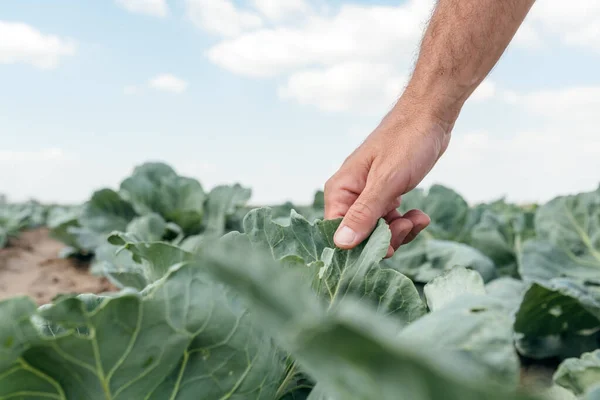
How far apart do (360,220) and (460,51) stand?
88 centimetres

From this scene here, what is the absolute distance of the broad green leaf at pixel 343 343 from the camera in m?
0.48

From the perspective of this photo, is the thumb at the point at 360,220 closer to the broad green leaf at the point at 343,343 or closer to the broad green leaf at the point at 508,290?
the broad green leaf at the point at 343,343

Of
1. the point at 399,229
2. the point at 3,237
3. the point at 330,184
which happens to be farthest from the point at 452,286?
the point at 3,237

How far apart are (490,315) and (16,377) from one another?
65 cm

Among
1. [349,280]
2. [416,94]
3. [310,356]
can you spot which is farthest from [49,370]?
[416,94]

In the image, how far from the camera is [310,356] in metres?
0.56

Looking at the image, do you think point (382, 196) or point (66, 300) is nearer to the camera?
point (66, 300)

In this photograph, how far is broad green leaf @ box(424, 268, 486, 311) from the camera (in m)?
1.04

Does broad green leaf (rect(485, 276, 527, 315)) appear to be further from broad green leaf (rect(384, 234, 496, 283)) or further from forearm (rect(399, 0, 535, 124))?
forearm (rect(399, 0, 535, 124))

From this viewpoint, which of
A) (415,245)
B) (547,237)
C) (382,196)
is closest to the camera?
(382,196)

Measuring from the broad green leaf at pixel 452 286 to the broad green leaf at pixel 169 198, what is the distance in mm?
3861

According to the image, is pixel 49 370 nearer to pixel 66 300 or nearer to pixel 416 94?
pixel 66 300

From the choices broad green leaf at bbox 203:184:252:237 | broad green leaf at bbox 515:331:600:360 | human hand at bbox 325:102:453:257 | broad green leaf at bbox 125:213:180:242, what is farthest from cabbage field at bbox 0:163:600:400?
broad green leaf at bbox 203:184:252:237

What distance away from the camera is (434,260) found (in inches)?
138
